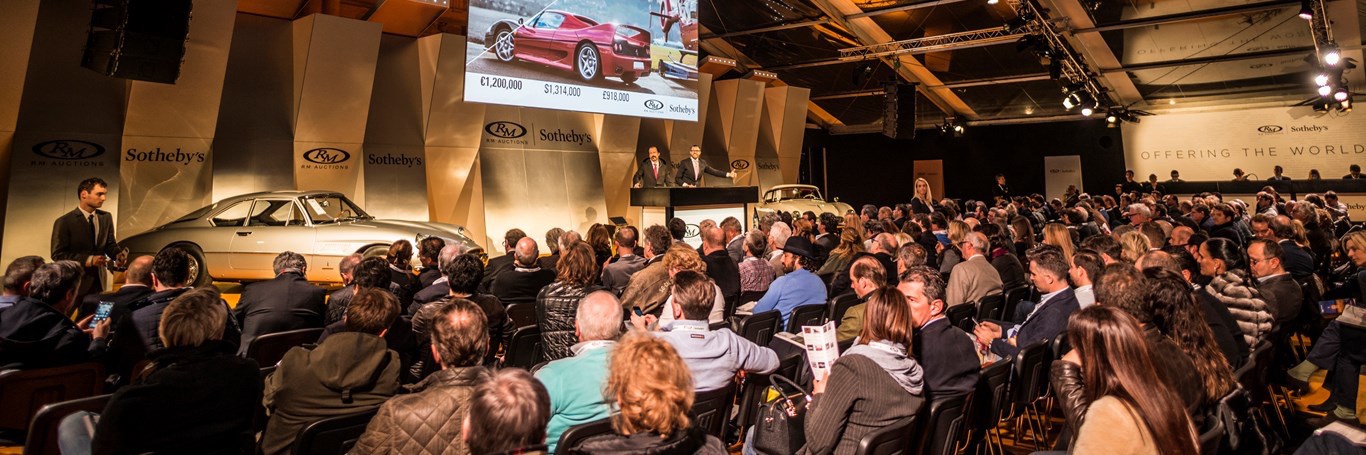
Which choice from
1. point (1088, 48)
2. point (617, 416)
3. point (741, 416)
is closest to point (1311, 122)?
point (1088, 48)

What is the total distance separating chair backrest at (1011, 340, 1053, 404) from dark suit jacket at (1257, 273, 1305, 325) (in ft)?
5.29

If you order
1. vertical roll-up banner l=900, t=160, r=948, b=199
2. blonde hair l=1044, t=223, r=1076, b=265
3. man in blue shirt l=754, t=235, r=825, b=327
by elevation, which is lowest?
man in blue shirt l=754, t=235, r=825, b=327

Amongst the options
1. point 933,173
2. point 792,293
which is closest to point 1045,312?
point 792,293

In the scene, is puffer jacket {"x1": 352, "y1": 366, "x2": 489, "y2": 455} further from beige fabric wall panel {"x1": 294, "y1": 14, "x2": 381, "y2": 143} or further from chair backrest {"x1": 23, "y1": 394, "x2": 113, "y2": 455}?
beige fabric wall panel {"x1": 294, "y1": 14, "x2": 381, "y2": 143}

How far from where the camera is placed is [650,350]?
1886mm

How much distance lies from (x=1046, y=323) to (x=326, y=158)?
30.2ft

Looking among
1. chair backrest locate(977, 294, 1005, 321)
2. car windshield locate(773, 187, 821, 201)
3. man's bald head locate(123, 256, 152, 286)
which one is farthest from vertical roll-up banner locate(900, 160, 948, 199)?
man's bald head locate(123, 256, 152, 286)

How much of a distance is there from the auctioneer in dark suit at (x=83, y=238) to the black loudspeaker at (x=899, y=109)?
13129 mm

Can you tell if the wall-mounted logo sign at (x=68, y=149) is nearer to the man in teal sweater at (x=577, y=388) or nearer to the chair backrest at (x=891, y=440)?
the man in teal sweater at (x=577, y=388)

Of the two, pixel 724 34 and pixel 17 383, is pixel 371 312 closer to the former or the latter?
pixel 17 383

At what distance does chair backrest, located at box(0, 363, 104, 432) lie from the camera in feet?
10.3

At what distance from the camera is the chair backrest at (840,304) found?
4.69 metres

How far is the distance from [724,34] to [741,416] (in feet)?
46.3

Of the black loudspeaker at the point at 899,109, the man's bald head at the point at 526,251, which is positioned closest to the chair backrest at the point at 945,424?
the man's bald head at the point at 526,251
